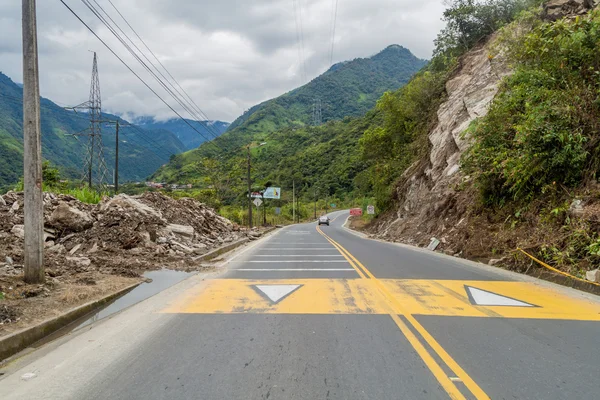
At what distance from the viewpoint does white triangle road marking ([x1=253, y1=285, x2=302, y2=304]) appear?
7.85 m

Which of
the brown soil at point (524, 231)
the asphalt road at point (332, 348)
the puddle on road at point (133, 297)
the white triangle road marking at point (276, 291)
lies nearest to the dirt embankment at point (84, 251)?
the puddle on road at point (133, 297)

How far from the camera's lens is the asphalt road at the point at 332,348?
12.7 feet

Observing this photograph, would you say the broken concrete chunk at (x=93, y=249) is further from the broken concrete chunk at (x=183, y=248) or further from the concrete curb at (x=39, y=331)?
the concrete curb at (x=39, y=331)

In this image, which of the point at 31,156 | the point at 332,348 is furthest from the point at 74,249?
the point at 332,348

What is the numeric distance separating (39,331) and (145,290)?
340 centimetres

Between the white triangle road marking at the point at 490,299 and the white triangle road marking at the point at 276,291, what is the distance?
11.4ft

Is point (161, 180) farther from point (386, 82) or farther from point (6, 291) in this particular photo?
point (386, 82)

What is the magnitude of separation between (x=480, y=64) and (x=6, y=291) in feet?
97.7

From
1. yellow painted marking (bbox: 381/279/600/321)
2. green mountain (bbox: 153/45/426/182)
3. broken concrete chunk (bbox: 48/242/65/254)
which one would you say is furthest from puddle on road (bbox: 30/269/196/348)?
green mountain (bbox: 153/45/426/182)

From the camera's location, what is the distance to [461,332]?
552 centimetres

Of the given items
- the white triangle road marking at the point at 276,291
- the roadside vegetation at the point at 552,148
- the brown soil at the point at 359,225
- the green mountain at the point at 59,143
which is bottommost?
the brown soil at the point at 359,225

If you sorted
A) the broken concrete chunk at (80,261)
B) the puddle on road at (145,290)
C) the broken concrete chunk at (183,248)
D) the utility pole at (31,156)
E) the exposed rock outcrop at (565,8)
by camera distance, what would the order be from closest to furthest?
the puddle on road at (145,290) → the utility pole at (31,156) → the broken concrete chunk at (80,261) → the broken concrete chunk at (183,248) → the exposed rock outcrop at (565,8)

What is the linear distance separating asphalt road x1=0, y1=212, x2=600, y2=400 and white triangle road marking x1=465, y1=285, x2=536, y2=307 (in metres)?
0.03

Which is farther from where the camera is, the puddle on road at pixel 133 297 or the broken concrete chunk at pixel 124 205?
the broken concrete chunk at pixel 124 205
